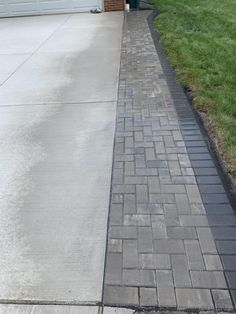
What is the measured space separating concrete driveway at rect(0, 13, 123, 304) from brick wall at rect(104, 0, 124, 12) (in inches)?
221

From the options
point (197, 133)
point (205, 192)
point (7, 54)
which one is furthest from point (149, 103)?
point (7, 54)

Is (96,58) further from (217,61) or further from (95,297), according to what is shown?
(95,297)

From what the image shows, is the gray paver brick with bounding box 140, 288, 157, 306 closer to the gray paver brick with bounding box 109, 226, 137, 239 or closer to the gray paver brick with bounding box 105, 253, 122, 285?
the gray paver brick with bounding box 105, 253, 122, 285

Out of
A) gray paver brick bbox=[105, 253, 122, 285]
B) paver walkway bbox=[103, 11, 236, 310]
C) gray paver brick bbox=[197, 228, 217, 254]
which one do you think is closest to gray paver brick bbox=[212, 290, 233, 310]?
paver walkway bbox=[103, 11, 236, 310]

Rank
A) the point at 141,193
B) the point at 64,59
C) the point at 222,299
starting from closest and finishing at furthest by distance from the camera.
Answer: the point at 222,299
the point at 141,193
the point at 64,59

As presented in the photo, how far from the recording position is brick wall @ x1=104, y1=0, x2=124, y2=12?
38.9 ft

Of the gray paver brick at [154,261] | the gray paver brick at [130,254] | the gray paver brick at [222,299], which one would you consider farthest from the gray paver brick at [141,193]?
the gray paver brick at [222,299]

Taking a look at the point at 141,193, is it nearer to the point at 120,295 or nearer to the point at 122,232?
the point at 122,232

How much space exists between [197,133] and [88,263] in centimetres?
204

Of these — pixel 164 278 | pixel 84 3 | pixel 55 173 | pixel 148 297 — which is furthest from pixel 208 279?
pixel 84 3

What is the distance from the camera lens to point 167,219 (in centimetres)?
257

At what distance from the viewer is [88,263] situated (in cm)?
226

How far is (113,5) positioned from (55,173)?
10068mm

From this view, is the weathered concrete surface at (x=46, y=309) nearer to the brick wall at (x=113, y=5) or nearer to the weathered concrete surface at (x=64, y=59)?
the weathered concrete surface at (x=64, y=59)
